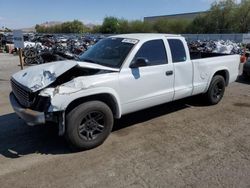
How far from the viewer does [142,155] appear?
4.05 meters

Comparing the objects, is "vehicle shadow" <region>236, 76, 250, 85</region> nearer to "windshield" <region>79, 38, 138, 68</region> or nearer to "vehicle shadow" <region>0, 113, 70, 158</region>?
"windshield" <region>79, 38, 138, 68</region>

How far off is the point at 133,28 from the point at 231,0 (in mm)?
30745

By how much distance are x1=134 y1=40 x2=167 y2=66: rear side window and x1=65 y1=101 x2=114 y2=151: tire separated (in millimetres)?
1198

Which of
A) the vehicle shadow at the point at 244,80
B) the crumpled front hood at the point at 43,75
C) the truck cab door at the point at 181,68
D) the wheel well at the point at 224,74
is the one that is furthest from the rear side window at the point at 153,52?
the vehicle shadow at the point at 244,80

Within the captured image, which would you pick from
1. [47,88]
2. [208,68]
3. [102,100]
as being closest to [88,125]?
[102,100]

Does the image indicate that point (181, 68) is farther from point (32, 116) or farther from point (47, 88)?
point (32, 116)

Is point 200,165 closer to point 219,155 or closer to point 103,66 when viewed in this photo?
point 219,155

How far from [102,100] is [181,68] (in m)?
1.96

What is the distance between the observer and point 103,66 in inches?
177

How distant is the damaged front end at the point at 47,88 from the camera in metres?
3.77

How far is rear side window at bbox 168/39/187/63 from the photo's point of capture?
17.6 feet

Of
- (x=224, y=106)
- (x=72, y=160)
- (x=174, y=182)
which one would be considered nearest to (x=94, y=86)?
(x=72, y=160)

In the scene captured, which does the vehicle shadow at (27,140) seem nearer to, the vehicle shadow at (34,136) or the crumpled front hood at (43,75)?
the vehicle shadow at (34,136)


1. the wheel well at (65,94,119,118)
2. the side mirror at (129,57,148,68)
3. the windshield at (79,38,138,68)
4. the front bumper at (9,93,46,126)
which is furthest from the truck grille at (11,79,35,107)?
the side mirror at (129,57,148,68)
